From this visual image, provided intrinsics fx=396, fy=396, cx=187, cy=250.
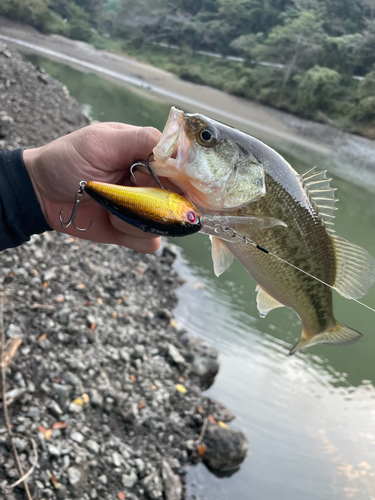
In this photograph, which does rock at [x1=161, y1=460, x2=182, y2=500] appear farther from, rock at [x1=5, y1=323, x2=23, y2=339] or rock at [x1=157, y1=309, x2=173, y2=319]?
rock at [x1=157, y1=309, x2=173, y2=319]

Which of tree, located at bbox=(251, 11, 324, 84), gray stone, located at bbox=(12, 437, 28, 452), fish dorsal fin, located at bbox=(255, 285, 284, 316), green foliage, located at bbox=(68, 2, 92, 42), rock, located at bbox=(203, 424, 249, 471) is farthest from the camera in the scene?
green foliage, located at bbox=(68, 2, 92, 42)

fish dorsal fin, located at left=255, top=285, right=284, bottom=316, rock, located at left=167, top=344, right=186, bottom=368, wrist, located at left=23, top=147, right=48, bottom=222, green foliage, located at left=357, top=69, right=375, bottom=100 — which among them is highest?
green foliage, located at left=357, top=69, right=375, bottom=100

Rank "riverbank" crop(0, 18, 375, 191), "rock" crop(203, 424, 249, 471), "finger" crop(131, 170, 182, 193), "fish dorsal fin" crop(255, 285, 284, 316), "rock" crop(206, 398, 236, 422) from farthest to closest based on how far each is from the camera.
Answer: "riverbank" crop(0, 18, 375, 191) → "rock" crop(206, 398, 236, 422) → "rock" crop(203, 424, 249, 471) → "fish dorsal fin" crop(255, 285, 284, 316) → "finger" crop(131, 170, 182, 193)

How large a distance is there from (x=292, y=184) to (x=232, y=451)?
3130 mm

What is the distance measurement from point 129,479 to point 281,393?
2919 mm

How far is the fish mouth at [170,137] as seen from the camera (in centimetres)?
133

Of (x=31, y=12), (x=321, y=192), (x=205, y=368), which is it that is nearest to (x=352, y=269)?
(x=321, y=192)

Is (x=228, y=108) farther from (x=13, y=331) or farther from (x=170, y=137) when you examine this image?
(x=170, y=137)

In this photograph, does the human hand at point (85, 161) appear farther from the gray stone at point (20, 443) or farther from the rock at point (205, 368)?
the rock at point (205, 368)

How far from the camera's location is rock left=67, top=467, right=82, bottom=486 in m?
2.57

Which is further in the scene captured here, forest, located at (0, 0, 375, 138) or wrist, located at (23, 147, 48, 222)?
forest, located at (0, 0, 375, 138)

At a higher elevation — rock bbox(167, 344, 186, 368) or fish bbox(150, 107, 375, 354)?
fish bbox(150, 107, 375, 354)

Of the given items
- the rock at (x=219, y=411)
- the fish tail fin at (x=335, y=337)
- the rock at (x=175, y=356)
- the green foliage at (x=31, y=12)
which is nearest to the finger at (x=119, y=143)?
the fish tail fin at (x=335, y=337)

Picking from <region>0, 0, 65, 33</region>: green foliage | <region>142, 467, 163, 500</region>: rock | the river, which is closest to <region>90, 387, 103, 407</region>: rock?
<region>142, 467, 163, 500</region>: rock
